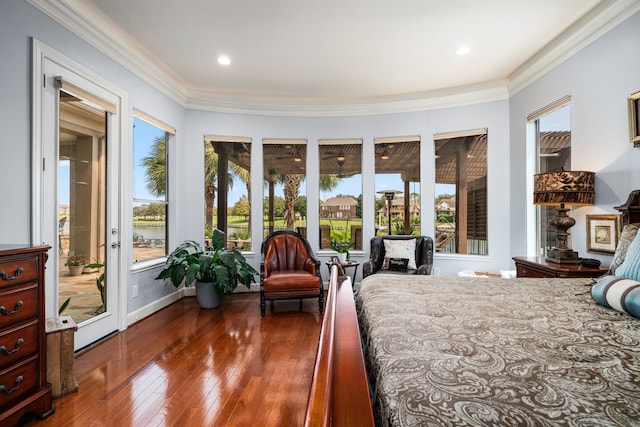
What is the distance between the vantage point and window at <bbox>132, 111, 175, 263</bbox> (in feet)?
12.3

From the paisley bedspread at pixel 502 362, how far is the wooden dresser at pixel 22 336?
6.37 feet

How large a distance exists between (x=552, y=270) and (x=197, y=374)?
289cm

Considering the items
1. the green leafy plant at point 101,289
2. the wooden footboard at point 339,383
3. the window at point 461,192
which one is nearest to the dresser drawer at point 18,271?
the green leafy plant at point 101,289

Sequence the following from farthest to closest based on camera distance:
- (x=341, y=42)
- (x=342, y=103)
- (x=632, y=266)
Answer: (x=342, y=103), (x=341, y=42), (x=632, y=266)

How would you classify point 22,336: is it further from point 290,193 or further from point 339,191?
point 339,191

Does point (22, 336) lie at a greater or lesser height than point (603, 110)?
lesser

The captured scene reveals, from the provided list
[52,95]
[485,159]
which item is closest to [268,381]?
[52,95]

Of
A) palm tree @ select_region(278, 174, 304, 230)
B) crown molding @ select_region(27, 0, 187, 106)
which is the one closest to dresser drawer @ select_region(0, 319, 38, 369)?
crown molding @ select_region(27, 0, 187, 106)

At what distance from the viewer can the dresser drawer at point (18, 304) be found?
1719 mm

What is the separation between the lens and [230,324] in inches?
137

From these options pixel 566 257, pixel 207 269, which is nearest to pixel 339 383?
pixel 566 257

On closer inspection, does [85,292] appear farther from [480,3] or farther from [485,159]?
[485,159]

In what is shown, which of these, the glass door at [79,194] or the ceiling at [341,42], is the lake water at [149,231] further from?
the ceiling at [341,42]

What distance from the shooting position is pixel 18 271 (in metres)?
1.78
